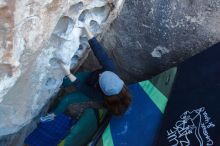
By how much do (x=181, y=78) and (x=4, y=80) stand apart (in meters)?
0.42

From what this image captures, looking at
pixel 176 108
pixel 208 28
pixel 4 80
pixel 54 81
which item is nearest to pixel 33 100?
pixel 54 81

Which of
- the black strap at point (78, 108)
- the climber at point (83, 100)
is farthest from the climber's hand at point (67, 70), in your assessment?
the black strap at point (78, 108)

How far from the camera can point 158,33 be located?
1094 mm

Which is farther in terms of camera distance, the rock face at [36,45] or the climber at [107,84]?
the climber at [107,84]

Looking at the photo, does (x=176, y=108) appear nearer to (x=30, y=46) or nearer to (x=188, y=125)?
(x=188, y=125)

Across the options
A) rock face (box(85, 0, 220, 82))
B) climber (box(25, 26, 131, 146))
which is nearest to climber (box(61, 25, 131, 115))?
climber (box(25, 26, 131, 146))

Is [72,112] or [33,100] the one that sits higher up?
[33,100]

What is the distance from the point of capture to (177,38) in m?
1.08

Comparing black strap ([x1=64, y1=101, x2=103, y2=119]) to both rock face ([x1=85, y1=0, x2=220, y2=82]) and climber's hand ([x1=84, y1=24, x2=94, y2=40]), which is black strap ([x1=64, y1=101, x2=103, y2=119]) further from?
climber's hand ([x1=84, y1=24, x2=94, y2=40])

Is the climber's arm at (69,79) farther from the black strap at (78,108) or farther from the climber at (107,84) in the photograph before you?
the black strap at (78,108)

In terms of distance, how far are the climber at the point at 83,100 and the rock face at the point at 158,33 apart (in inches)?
5.1

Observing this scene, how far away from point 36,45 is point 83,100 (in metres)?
0.34

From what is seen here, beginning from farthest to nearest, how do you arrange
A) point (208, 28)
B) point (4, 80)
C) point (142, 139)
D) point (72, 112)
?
point (72, 112), point (208, 28), point (142, 139), point (4, 80)

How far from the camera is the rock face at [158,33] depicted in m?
1.04
